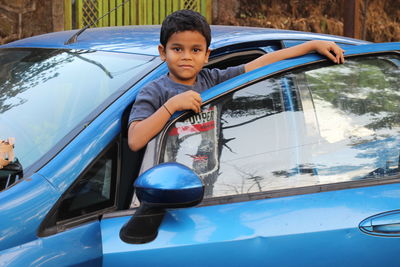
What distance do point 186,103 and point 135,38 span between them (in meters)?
0.93

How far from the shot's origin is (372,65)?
2.52m

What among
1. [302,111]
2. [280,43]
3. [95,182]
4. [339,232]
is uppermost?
[280,43]

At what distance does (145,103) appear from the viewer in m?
2.22

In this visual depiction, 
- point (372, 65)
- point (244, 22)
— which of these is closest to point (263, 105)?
point (372, 65)

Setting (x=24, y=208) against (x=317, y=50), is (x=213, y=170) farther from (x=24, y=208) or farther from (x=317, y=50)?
(x=317, y=50)

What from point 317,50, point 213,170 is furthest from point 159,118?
point 317,50

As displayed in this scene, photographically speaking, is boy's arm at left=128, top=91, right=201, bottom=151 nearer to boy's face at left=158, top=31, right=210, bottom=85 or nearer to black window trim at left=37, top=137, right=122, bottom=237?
black window trim at left=37, top=137, right=122, bottom=237

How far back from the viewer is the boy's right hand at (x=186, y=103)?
6.82ft

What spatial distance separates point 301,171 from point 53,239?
0.84 m

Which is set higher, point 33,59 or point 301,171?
point 33,59

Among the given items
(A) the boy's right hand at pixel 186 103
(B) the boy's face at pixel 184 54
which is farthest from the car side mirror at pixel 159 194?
(B) the boy's face at pixel 184 54

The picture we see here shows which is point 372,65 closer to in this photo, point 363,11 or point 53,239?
point 53,239

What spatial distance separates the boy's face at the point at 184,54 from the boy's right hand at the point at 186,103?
311mm

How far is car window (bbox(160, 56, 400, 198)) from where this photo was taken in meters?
2.08
